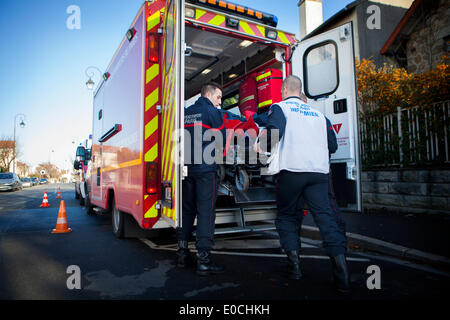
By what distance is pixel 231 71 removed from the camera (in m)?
6.74

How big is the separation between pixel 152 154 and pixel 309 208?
6.28ft

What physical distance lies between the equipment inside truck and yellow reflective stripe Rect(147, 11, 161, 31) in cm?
36

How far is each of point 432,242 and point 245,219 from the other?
2.42m

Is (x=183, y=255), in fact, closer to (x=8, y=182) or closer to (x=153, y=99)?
(x=153, y=99)

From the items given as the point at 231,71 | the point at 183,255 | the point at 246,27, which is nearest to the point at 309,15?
the point at 231,71

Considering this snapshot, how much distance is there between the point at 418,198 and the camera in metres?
6.30

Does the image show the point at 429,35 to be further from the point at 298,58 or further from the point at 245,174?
the point at 245,174

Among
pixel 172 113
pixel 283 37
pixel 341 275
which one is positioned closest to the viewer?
pixel 341 275

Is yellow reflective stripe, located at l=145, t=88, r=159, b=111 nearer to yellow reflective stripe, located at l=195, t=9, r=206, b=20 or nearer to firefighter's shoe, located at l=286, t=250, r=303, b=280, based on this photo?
yellow reflective stripe, located at l=195, t=9, r=206, b=20

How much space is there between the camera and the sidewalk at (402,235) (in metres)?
3.72

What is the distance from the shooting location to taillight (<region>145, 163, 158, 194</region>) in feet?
12.2

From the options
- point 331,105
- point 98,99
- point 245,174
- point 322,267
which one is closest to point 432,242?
point 322,267

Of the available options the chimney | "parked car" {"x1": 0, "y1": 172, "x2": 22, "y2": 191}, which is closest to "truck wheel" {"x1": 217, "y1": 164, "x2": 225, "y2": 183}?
the chimney

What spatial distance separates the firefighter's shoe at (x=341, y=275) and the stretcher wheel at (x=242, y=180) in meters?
1.50
